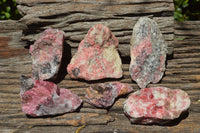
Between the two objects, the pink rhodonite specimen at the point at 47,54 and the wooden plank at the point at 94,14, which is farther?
the wooden plank at the point at 94,14

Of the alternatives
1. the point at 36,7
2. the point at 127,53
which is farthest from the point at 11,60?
the point at 127,53

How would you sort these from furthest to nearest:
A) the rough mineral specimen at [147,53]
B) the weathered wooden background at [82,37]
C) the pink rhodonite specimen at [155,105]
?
the rough mineral specimen at [147,53] < the weathered wooden background at [82,37] < the pink rhodonite specimen at [155,105]

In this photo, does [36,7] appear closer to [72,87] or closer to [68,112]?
[72,87]

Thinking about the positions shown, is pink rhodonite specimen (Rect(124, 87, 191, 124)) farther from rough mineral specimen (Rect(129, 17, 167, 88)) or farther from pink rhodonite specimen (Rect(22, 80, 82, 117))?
pink rhodonite specimen (Rect(22, 80, 82, 117))

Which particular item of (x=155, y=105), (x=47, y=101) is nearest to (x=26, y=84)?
(x=47, y=101)

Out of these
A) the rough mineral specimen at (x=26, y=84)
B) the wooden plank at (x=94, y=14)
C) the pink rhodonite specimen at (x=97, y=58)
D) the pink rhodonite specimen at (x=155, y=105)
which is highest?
the wooden plank at (x=94, y=14)

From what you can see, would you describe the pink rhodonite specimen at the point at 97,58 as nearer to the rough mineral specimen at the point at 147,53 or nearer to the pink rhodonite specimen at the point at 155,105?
the rough mineral specimen at the point at 147,53

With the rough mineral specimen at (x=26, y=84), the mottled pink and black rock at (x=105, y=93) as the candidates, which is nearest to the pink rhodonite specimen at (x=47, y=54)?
the rough mineral specimen at (x=26, y=84)

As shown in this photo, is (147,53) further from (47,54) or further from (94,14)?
(47,54)
